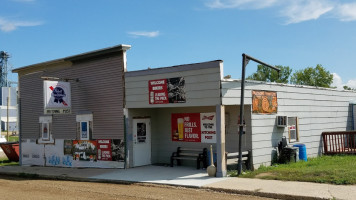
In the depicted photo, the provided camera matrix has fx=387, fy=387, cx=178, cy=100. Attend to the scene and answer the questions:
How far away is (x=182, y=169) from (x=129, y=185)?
10.1ft

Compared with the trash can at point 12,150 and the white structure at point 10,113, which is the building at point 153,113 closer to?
the trash can at point 12,150

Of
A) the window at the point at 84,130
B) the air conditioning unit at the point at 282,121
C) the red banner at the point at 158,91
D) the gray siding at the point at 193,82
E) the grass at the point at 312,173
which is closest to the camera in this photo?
the grass at the point at 312,173

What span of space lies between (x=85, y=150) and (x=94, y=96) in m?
2.52

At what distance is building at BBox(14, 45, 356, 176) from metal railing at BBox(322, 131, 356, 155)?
1.40 ft

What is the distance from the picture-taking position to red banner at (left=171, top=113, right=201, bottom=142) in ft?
51.2

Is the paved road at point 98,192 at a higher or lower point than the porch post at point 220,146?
lower

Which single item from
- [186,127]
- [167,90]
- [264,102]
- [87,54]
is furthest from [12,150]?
[264,102]

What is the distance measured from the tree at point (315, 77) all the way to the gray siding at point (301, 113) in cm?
2880

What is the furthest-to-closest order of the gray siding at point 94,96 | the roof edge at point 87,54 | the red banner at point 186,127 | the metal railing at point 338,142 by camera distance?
the metal railing at point 338,142
the gray siding at point 94,96
the roof edge at point 87,54
the red banner at point 186,127

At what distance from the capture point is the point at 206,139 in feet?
50.3

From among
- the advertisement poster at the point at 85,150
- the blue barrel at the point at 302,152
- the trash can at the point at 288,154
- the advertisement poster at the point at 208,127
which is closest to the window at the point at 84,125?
the advertisement poster at the point at 85,150

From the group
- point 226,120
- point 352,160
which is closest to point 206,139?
point 226,120

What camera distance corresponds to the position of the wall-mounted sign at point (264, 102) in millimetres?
14596

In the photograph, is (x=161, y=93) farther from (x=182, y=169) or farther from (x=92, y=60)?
(x=92, y=60)
